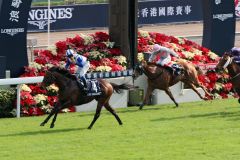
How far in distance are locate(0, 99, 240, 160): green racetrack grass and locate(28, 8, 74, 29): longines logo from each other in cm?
1637

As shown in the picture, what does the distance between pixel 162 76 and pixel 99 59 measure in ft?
5.75

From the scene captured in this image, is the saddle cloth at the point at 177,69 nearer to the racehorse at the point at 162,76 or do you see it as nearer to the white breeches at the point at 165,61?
the racehorse at the point at 162,76

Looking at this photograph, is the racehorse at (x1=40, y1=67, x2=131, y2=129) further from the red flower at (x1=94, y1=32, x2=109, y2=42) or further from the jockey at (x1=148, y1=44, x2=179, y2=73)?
the red flower at (x1=94, y1=32, x2=109, y2=42)

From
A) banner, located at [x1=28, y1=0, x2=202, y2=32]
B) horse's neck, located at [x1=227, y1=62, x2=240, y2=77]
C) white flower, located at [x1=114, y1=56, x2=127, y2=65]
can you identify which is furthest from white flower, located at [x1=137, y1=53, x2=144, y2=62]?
banner, located at [x1=28, y1=0, x2=202, y2=32]

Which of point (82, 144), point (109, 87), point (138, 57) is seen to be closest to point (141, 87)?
point (138, 57)

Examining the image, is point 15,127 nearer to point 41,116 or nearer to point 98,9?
point 41,116

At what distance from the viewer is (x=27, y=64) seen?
20156 millimetres

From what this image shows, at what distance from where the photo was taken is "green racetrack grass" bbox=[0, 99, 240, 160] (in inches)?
548

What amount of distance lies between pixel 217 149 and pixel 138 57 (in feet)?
27.1

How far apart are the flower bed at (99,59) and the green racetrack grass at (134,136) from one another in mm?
645

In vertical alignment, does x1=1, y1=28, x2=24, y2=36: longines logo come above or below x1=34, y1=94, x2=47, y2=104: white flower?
above

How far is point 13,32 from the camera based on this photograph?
19484mm

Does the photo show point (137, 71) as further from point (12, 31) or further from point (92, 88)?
point (92, 88)

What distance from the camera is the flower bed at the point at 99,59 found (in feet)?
65.0
